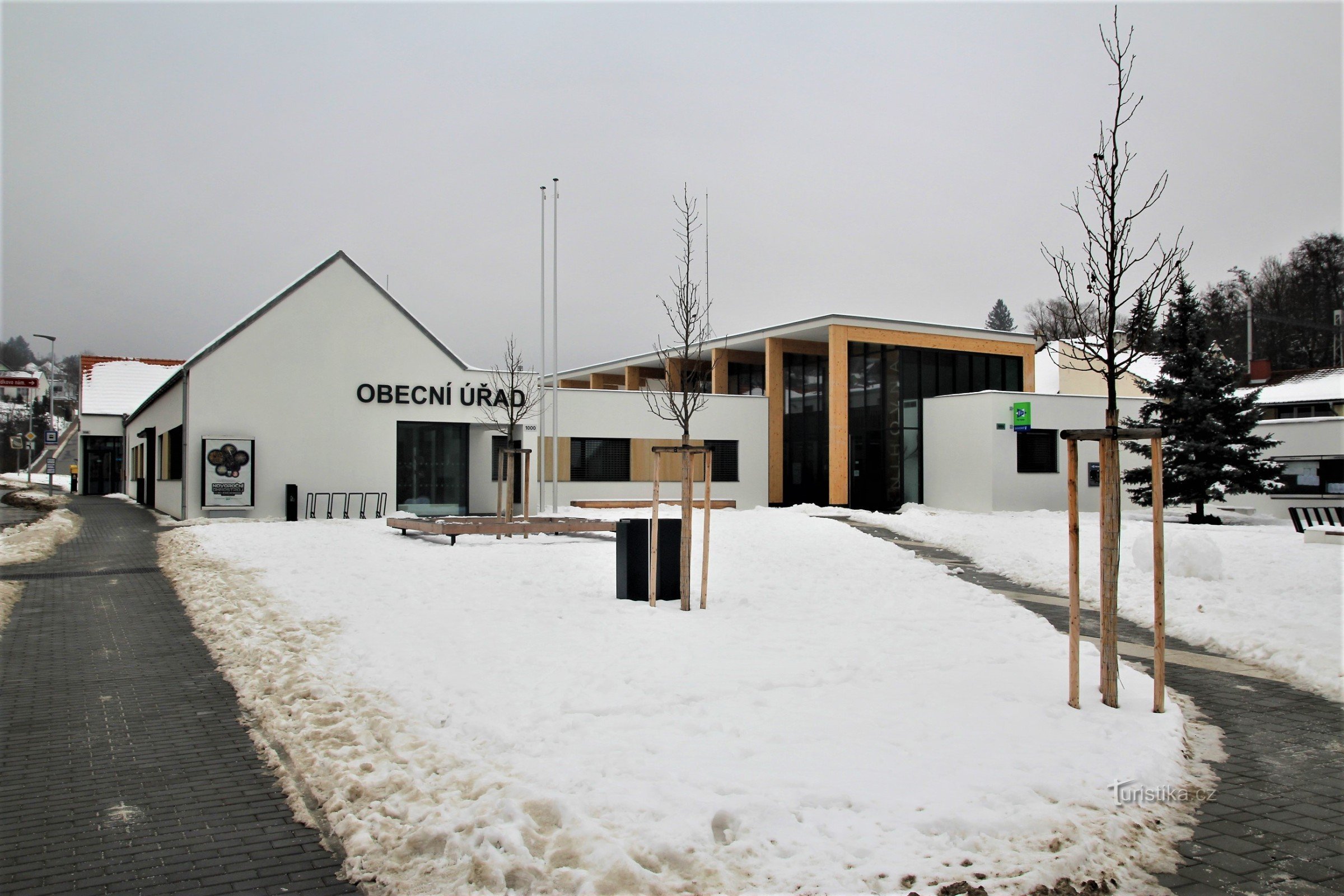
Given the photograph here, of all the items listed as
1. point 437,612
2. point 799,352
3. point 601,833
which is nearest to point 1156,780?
point 601,833

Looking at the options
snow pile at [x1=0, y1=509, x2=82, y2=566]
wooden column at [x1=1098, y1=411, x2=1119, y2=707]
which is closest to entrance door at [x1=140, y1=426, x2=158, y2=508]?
snow pile at [x1=0, y1=509, x2=82, y2=566]

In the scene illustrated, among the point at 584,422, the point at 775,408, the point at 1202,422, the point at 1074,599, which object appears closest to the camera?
the point at 1074,599

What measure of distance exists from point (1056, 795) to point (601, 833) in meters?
2.46

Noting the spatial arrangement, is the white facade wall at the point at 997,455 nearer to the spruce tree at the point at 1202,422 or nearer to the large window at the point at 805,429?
the spruce tree at the point at 1202,422

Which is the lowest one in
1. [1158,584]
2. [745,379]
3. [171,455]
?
[1158,584]

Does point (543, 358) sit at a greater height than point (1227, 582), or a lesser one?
greater

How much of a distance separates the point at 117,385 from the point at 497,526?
39.5 meters

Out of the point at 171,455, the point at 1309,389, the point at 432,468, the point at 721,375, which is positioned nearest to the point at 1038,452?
the point at 721,375

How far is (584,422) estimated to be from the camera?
32312 millimetres

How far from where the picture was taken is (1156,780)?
5.38 metres

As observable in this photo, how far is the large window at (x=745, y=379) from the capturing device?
3847 centimetres

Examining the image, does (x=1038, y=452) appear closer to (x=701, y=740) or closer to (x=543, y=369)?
(x=543, y=369)

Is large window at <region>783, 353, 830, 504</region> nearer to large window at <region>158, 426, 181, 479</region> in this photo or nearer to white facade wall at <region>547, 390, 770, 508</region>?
white facade wall at <region>547, 390, 770, 508</region>

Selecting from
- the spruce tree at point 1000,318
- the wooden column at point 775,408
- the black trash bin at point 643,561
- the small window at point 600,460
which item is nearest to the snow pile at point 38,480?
the small window at point 600,460
